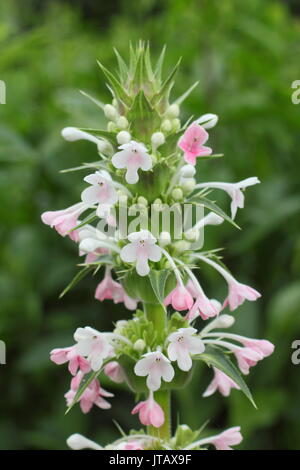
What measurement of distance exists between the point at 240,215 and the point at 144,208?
2606 millimetres

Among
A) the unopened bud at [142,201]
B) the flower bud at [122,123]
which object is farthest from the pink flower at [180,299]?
the flower bud at [122,123]

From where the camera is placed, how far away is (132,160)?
163 centimetres

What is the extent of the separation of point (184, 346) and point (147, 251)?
0.25 m

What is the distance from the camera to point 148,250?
5.31ft

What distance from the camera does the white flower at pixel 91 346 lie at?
5.49 ft

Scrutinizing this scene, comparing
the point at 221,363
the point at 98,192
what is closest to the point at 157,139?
the point at 98,192

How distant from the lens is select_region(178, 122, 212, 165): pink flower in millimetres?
1649

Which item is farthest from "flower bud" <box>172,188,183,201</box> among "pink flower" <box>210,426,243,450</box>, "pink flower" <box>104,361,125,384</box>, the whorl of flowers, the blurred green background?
the blurred green background

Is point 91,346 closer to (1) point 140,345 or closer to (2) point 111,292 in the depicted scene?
(1) point 140,345

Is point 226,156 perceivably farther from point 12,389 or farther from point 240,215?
point 12,389

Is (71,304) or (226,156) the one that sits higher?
(226,156)

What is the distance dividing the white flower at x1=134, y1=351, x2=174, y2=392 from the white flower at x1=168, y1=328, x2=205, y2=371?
0.03m
